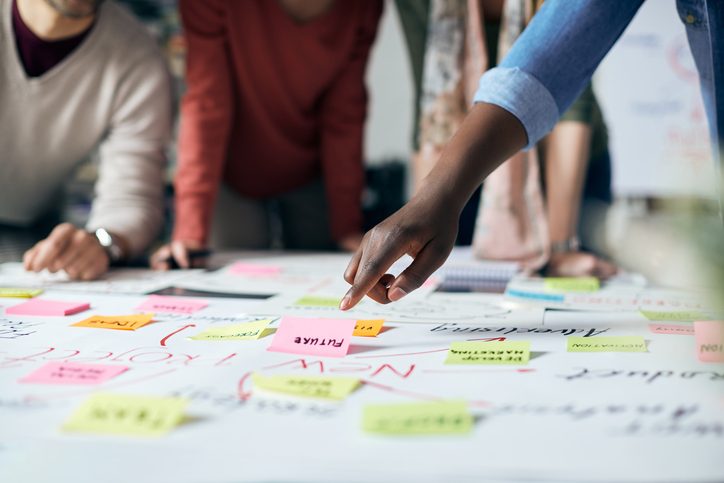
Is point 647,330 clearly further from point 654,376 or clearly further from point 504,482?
point 504,482

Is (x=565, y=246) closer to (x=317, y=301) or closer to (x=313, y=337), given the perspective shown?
(x=317, y=301)

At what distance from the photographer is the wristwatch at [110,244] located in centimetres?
97

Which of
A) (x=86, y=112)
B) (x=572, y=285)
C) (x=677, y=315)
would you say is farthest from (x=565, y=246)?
(x=86, y=112)

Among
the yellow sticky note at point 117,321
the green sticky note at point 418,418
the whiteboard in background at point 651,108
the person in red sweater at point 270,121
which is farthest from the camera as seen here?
the whiteboard in background at point 651,108

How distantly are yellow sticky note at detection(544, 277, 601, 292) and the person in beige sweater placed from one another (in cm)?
63

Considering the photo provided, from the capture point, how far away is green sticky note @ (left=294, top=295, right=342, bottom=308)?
73cm

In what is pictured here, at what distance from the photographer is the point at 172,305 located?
721 mm

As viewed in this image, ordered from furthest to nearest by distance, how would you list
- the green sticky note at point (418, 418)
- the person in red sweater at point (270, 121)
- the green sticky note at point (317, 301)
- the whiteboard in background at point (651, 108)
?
the whiteboard in background at point (651, 108)
the person in red sweater at point (270, 121)
the green sticky note at point (317, 301)
the green sticky note at point (418, 418)

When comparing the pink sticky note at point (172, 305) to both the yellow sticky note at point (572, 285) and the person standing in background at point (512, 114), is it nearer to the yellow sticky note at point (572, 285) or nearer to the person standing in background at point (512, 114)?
the person standing in background at point (512, 114)

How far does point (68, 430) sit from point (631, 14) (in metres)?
0.59

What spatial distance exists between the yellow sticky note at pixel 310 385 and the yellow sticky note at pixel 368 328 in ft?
0.40

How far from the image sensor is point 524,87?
0.61 meters

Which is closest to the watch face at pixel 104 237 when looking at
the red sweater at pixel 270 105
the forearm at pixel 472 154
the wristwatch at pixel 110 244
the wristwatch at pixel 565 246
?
the wristwatch at pixel 110 244

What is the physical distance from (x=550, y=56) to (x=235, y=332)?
389 mm
